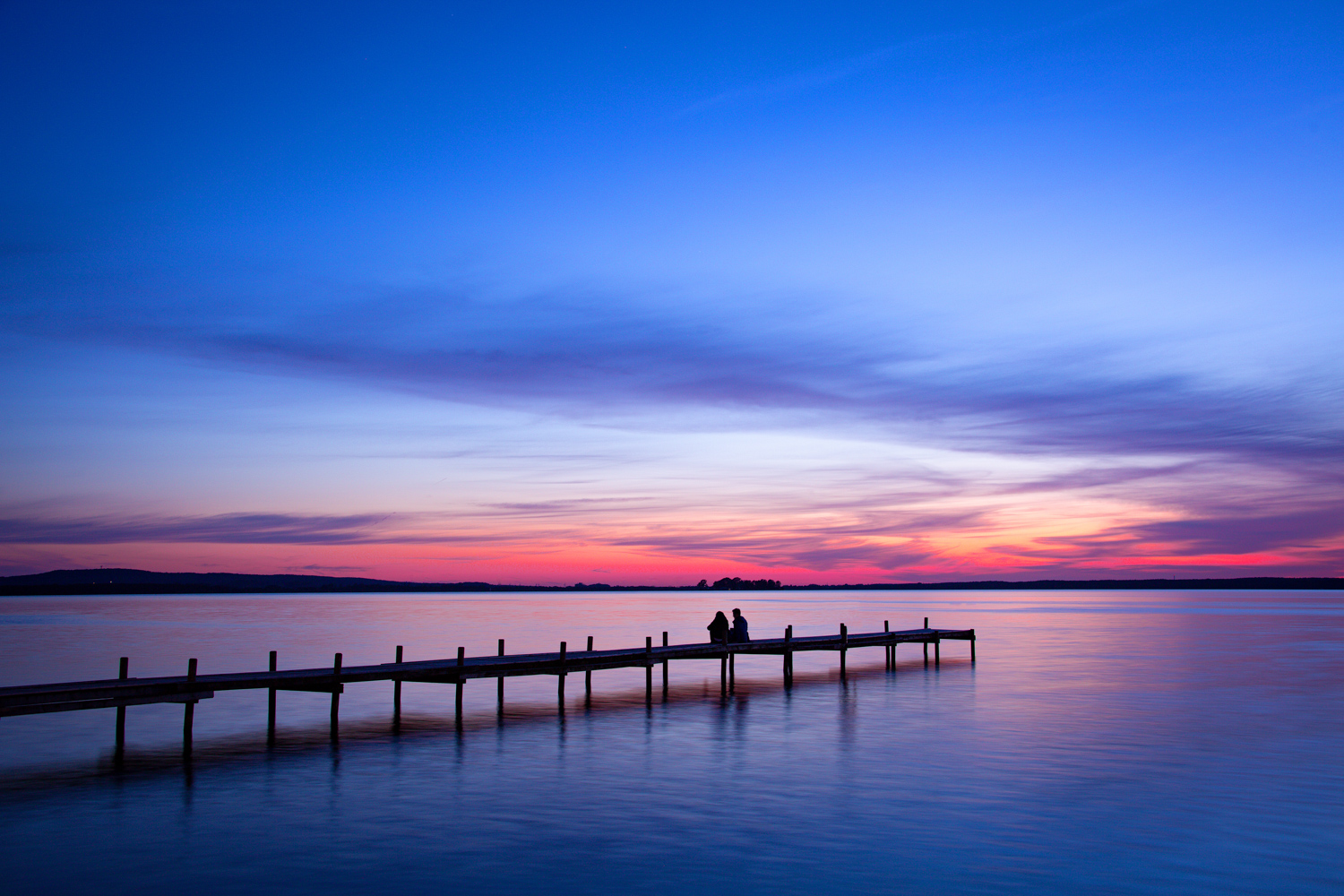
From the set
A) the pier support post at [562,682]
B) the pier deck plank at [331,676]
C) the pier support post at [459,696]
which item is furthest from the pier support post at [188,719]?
the pier support post at [562,682]

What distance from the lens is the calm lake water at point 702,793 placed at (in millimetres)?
14188

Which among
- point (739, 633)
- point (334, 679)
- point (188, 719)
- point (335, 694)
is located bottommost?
point (188, 719)

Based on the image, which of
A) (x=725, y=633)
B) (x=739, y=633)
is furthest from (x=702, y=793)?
(x=739, y=633)

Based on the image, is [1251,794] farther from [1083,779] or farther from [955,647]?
[955,647]

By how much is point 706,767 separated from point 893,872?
7927 millimetres

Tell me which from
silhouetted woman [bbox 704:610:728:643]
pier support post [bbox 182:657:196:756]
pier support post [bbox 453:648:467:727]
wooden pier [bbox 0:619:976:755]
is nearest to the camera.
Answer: wooden pier [bbox 0:619:976:755]

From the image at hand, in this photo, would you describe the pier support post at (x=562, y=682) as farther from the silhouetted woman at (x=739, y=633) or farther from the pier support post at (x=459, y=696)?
the silhouetted woman at (x=739, y=633)

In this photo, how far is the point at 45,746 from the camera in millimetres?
24484

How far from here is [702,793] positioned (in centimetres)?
1933

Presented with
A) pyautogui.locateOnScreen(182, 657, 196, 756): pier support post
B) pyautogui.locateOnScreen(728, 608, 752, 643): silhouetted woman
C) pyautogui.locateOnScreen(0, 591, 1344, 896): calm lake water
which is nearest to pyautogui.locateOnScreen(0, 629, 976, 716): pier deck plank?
pyautogui.locateOnScreen(182, 657, 196, 756): pier support post

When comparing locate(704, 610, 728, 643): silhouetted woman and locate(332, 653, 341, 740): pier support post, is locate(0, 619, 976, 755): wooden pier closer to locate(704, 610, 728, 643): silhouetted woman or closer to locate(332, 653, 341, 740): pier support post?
locate(332, 653, 341, 740): pier support post

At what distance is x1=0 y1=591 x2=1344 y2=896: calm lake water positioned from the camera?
46.5 ft

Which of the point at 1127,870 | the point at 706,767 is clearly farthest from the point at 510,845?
the point at 1127,870

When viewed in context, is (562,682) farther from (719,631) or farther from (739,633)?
(739,633)
